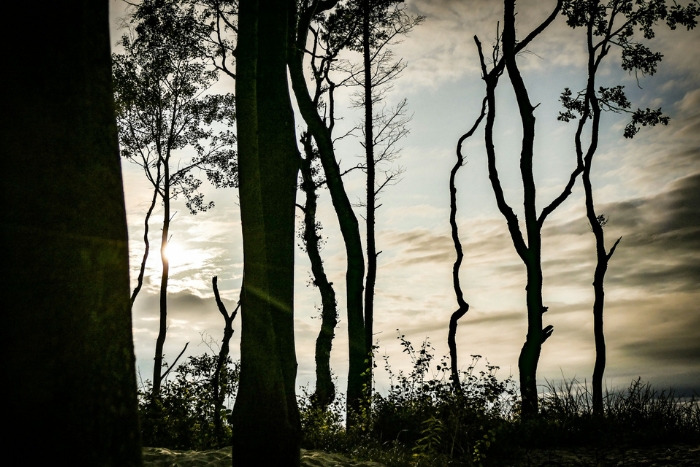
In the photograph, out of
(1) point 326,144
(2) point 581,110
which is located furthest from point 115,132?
(2) point 581,110

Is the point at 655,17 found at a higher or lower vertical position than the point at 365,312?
higher

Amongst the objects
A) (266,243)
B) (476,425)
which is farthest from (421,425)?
(266,243)

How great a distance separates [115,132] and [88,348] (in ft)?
4.37

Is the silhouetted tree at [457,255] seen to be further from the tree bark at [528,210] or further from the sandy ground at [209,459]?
the sandy ground at [209,459]

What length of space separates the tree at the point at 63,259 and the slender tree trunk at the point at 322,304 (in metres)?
10.0

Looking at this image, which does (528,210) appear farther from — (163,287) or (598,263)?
(163,287)

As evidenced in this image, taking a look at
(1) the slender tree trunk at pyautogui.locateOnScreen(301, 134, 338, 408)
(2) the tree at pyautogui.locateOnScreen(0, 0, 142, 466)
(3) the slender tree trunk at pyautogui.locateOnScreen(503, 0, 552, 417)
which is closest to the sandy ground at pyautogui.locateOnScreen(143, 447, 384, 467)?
(2) the tree at pyautogui.locateOnScreen(0, 0, 142, 466)

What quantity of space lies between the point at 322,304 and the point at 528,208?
5861 mm

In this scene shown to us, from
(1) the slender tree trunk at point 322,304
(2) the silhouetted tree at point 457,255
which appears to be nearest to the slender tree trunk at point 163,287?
(1) the slender tree trunk at point 322,304

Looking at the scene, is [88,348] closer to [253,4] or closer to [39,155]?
[39,155]

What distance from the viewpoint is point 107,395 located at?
2.99 m

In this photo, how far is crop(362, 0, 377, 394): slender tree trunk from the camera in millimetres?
12531

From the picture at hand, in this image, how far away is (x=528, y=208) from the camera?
37.8 feet

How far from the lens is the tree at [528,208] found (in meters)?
10.9
